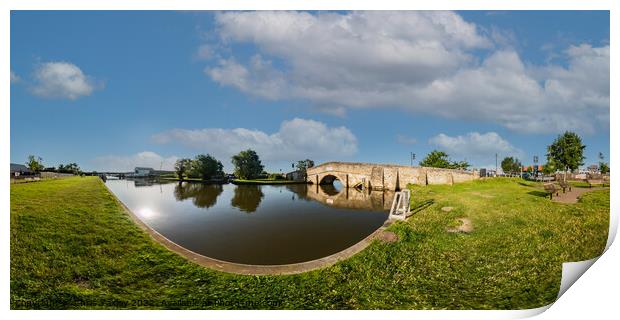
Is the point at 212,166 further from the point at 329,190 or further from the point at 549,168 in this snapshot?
the point at 329,190

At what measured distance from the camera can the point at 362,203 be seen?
19125mm

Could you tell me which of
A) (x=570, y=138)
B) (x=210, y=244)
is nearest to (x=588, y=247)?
(x=570, y=138)

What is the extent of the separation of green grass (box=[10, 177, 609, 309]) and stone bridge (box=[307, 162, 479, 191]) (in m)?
12.4

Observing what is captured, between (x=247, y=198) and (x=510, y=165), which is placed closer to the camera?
(x=510, y=165)

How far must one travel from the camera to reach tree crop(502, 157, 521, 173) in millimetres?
10670

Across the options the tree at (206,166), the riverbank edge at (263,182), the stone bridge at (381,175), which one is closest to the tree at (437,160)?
the stone bridge at (381,175)

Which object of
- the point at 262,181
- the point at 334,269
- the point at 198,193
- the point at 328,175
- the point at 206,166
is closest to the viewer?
the point at 334,269

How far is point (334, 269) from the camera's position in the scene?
21.4ft

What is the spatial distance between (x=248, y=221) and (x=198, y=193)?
324 cm

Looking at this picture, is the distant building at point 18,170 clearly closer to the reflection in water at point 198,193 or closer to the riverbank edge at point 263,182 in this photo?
the reflection in water at point 198,193

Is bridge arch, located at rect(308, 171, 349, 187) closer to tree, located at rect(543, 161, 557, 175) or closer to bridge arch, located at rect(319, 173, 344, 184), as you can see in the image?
bridge arch, located at rect(319, 173, 344, 184)

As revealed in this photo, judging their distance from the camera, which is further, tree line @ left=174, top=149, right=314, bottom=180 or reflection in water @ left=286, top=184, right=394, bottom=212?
reflection in water @ left=286, top=184, right=394, bottom=212

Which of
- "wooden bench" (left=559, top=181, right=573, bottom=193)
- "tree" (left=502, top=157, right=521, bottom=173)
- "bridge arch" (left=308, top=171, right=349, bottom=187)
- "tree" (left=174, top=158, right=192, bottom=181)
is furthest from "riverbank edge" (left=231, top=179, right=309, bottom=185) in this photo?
"wooden bench" (left=559, top=181, right=573, bottom=193)

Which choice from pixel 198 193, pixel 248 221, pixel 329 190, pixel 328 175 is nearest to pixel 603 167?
pixel 248 221
